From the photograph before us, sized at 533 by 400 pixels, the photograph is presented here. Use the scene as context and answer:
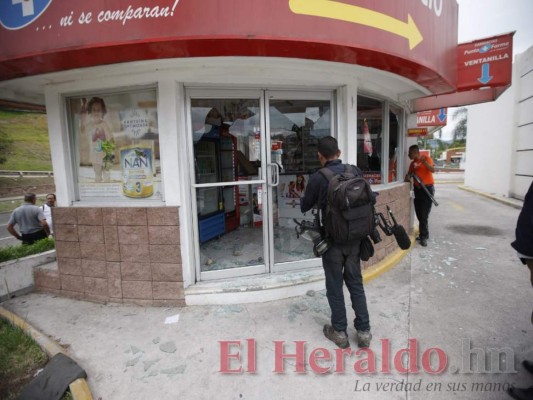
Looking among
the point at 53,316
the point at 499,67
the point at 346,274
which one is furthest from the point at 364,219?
the point at 499,67

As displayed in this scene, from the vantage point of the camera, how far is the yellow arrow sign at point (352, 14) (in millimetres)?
2537

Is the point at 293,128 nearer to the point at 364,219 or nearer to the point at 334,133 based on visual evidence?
the point at 334,133

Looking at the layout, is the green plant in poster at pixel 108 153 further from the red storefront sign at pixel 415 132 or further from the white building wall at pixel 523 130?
the white building wall at pixel 523 130

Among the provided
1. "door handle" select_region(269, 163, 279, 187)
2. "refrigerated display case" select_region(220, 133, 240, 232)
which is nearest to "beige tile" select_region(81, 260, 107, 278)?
"refrigerated display case" select_region(220, 133, 240, 232)

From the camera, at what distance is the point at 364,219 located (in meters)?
2.54

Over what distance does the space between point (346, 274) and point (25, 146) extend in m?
36.8

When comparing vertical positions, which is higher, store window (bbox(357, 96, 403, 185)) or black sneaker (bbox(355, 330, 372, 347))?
store window (bbox(357, 96, 403, 185))

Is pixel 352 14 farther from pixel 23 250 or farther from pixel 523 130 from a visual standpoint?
pixel 523 130

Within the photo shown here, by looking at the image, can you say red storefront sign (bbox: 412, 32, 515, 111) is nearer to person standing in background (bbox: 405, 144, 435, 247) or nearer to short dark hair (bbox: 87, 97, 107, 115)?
person standing in background (bbox: 405, 144, 435, 247)

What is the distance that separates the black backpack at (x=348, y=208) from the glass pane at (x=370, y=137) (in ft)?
7.47

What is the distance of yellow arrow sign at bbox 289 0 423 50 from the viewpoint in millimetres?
2537

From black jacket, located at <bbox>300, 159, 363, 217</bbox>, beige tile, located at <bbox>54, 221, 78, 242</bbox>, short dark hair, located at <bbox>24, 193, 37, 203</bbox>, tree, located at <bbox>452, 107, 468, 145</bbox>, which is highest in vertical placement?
tree, located at <bbox>452, 107, 468, 145</bbox>

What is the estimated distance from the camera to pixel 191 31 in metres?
2.42

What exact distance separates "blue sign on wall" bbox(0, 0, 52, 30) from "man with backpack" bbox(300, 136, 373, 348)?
108 inches
